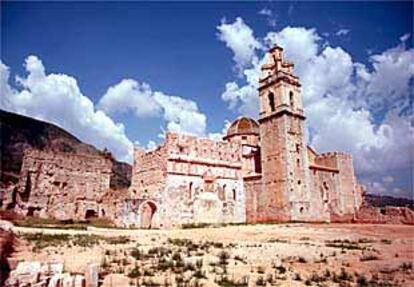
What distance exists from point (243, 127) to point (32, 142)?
145 feet

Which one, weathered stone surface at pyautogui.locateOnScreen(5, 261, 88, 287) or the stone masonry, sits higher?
the stone masonry

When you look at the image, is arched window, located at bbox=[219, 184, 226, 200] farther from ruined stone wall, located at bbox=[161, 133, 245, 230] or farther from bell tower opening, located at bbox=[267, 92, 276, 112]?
bell tower opening, located at bbox=[267, 92, 276, 112]

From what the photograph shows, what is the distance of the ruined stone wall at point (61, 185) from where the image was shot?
36.4 m

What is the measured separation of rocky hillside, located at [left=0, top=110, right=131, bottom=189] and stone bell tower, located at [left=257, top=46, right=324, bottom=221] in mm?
29255

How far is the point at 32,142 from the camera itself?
236 feet

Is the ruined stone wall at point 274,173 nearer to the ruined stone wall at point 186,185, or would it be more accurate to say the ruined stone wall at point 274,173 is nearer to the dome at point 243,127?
the ruined stone wall at point 186,185

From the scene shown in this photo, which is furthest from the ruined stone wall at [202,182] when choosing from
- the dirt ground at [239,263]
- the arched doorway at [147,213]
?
the dirt ground at [239,263]

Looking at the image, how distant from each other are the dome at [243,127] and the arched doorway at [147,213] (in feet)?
54.1

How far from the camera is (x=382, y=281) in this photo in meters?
10.7

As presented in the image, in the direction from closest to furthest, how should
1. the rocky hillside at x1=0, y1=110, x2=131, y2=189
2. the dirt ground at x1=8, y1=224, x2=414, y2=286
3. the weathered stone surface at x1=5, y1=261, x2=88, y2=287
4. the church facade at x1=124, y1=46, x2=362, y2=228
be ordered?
1. the weathered stone surface at x1=5, y1=261, x2=88, y2=287
2. the dirt ground at x1=8, y1=224, x2=414, y2=286
3. the church facade at x1=124, y1=46, x2=362, y2=228
4. the rocky hillside at x1=0, y1=110, x2=131, y2=189

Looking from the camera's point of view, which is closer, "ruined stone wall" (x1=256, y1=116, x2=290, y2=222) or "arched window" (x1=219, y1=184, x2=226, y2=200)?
"ruined stone wall" (x1=256, y1=116, x2=290, y2=222)

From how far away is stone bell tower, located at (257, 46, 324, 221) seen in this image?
119ft

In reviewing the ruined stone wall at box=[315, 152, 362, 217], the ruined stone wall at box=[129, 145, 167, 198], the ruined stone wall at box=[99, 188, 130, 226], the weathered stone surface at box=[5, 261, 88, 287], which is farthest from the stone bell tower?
the weathered stone surface at box=[5, 261, 88, 287]

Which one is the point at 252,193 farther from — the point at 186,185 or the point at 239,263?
the point at 239,263
